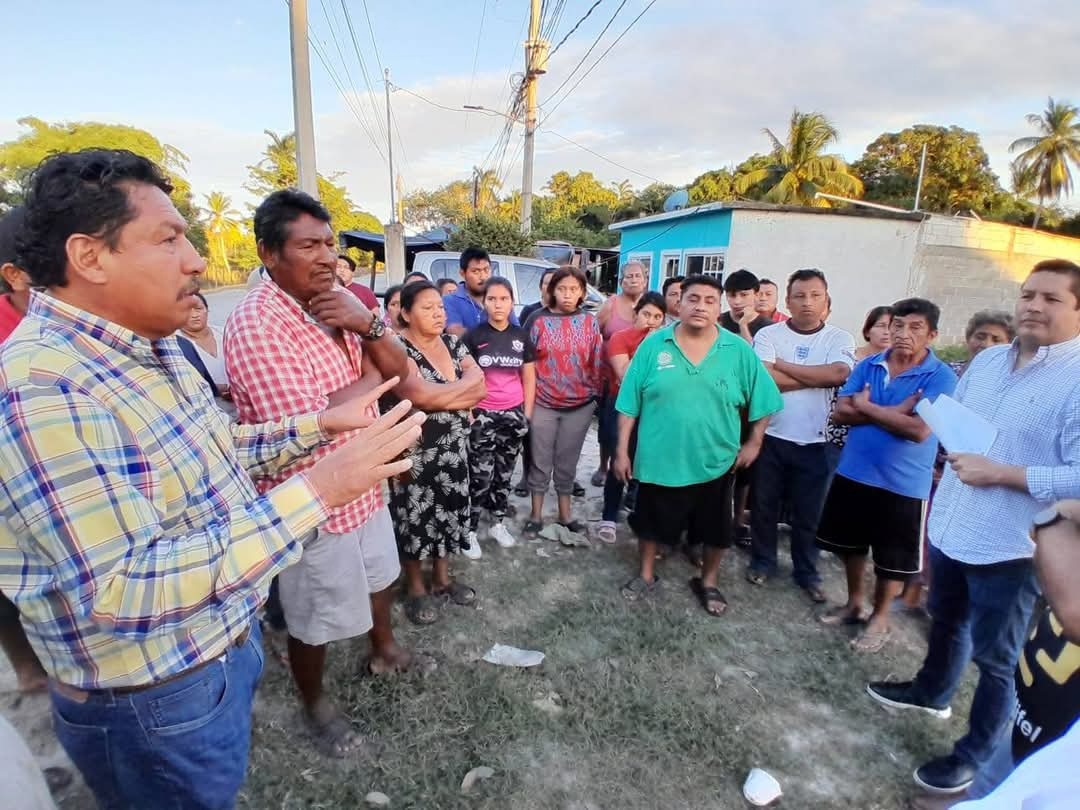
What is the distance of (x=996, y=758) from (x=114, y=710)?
6.84 feet

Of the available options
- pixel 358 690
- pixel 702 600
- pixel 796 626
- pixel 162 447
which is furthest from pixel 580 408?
pixel 162 447

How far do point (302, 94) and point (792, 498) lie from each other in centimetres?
724

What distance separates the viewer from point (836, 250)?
38.5 feet

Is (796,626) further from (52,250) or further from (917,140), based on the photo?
(917,140)

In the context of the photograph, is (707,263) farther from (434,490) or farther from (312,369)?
(312,369)

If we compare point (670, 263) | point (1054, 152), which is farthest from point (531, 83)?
point (1054, 152)

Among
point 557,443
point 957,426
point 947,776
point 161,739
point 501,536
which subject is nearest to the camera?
point 161,739

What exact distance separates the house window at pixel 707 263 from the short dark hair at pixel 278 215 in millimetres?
10934

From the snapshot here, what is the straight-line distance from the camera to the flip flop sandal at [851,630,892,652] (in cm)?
288

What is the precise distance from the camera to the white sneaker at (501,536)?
12.5 feet

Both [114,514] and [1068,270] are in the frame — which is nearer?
[114,514]

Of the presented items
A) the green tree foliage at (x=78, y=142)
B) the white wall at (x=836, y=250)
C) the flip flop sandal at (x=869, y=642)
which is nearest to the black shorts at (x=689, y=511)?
the flip flop sandal at (x=869, y=642)

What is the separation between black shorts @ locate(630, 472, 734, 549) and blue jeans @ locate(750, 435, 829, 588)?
0.41 metres

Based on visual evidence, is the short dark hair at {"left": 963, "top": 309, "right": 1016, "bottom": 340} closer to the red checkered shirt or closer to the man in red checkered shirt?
the man in red checkered shirt
